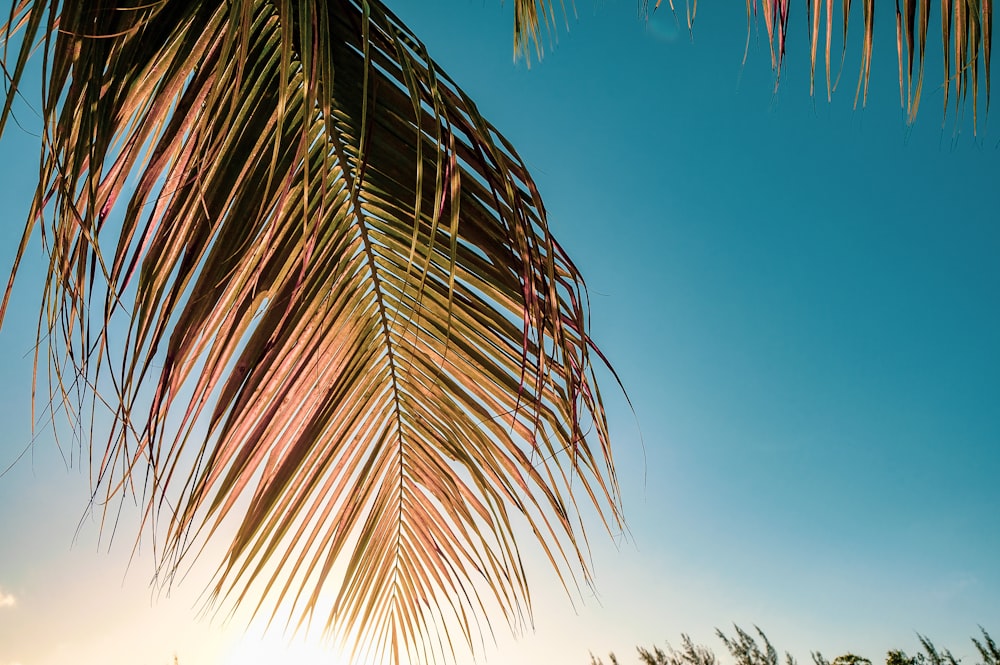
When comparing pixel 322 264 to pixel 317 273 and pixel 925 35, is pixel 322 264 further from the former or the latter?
pixel 925 35

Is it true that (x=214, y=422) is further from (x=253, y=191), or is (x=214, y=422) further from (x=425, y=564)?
(x=425, y=564)

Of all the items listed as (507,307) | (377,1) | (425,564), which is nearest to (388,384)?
(507,307)

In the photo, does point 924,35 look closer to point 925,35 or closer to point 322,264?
point 925,35

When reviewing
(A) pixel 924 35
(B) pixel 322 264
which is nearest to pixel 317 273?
(B) pixel 322 264

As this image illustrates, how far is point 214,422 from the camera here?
0.92 metres

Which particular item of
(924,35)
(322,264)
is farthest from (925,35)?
(322,264)

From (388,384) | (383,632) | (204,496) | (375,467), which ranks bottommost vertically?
(383,632)

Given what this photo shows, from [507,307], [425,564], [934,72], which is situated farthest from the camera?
[425,564]

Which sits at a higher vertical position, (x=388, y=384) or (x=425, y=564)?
(x=388, y=384)

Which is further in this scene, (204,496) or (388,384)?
(388,384)

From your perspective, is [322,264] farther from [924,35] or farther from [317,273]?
[924,35]

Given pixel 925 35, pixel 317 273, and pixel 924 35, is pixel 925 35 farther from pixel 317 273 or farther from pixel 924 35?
pixel 317 273

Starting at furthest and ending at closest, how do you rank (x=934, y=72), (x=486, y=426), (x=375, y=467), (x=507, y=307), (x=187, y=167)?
1. (x=375, y=467)
2. (x=486, y=426)
3. (x=507, y=307)
4. (x=934, y=72)
5. (x=187, y=167)

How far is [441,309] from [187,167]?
0.52 m
